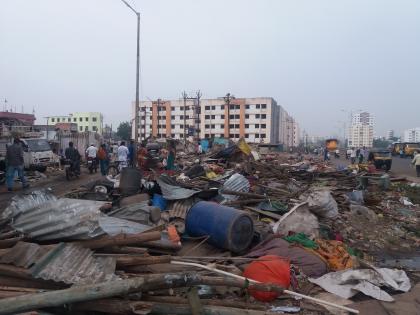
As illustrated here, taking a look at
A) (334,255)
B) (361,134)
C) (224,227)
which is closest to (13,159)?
(224,227)

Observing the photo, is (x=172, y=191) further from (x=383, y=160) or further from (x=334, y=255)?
(x=383, y=160)

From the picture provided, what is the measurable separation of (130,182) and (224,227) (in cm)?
436

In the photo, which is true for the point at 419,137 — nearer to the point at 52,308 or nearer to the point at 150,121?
the point at 150,121

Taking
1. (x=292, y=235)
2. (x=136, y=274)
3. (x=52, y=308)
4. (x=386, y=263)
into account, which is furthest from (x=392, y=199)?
(x=52, y=308)

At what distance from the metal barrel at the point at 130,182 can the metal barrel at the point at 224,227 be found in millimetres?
3392

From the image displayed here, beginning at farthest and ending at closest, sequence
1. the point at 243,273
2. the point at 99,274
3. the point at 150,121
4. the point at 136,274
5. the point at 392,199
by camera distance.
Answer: the point at 150,121 < the point at 392,199 < the point at 243,273 < the point at 136,274 < the point at 99,274

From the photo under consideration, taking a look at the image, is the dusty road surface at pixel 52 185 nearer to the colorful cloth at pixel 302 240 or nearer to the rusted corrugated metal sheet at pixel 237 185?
the rusted corrugated metal sheet at pixel 237 185

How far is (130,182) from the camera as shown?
1000 cm

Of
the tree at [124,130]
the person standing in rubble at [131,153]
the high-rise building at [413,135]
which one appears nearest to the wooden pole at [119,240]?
the person standing in rubble at [131,153]

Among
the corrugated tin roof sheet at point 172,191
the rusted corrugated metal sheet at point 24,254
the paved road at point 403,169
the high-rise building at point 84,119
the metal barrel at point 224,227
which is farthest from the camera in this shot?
the high-rise building at point 84,119

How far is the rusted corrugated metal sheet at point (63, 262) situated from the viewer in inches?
159

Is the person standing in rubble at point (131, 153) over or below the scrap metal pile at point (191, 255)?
over

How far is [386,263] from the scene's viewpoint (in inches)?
292

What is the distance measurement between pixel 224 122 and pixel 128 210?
94607mm
